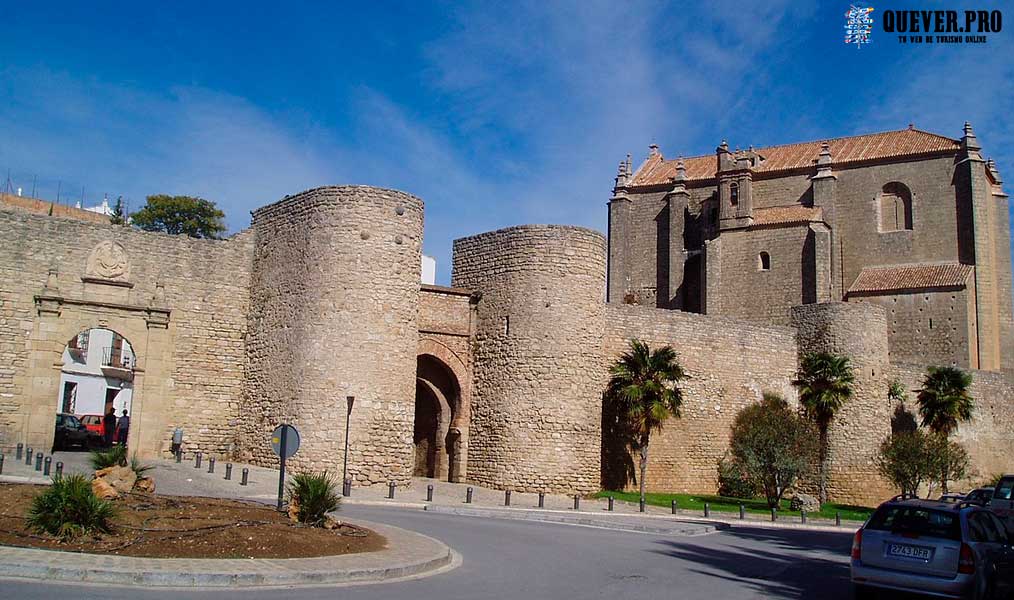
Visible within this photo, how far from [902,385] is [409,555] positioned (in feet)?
108

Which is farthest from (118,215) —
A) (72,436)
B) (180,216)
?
(72,436)

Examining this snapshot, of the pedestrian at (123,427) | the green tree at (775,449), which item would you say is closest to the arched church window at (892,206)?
the green tree at (775,449)

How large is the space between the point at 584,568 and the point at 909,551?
416 cm

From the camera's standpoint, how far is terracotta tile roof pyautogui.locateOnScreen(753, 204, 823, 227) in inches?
1983

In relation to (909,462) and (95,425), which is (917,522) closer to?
(909,462)

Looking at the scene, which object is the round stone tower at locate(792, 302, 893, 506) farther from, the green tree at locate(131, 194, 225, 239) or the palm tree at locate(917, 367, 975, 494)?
the green tree at locate(131, 194, 225, 239)

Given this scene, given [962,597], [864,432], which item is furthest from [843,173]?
[962,597]

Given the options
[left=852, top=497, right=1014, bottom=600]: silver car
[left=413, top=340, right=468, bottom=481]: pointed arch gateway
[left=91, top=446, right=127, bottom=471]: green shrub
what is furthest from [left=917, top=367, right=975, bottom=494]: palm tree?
[left=91, top=446, right=127, bottom=471]: green shrub

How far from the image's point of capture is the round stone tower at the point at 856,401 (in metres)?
35.3

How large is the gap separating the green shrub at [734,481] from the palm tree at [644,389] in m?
4.59

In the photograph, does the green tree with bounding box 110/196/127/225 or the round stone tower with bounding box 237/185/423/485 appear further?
the green tree with bounding box 110/196/127/225

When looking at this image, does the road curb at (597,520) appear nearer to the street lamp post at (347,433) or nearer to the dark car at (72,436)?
the street lamp post at (347,433)

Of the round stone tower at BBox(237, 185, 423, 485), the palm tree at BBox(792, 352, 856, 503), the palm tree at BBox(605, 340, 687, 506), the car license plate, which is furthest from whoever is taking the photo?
the palm tree at BBox(792, 352, 856, 503)

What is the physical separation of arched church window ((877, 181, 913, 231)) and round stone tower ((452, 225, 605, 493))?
2983cm
